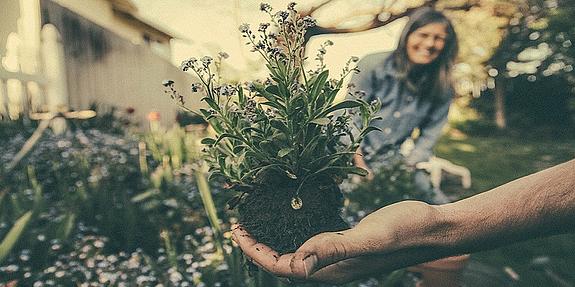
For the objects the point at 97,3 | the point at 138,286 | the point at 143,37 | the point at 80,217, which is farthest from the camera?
the point at 97,3

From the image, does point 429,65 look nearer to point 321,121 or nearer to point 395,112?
point 395,112

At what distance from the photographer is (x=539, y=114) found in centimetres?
255

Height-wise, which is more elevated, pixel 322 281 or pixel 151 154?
pixel 151 154

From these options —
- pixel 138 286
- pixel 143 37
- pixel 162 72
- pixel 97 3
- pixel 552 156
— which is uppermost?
pixel 97 3

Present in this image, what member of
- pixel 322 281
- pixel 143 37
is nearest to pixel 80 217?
pixel 143 37

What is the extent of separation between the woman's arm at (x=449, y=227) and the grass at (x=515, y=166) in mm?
1358

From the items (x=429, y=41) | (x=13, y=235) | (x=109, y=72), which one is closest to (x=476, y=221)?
(x=429, y=41)

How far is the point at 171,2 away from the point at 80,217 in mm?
1130

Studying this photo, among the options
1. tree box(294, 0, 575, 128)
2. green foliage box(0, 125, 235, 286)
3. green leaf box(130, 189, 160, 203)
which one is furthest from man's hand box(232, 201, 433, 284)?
tree box(294, 0, 575, 128)

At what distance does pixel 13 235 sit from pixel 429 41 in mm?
2125

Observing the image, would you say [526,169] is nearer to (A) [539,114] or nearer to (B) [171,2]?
(A) [539,114]

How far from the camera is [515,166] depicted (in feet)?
8.38

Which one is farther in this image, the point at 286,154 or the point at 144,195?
the point at 144,195

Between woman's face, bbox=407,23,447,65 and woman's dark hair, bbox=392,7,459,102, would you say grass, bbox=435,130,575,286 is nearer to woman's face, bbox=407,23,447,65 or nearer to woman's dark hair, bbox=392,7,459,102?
woman's dark hair, bbox=392,7,459,102
